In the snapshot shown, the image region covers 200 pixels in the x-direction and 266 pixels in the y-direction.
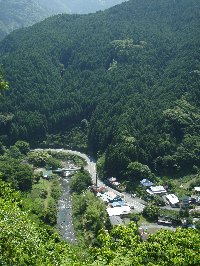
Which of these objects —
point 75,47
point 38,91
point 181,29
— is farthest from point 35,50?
point 181,29

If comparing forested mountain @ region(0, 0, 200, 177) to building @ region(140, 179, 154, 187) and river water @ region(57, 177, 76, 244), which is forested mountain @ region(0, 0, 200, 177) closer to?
building @ region(140, 179, 154, 187)

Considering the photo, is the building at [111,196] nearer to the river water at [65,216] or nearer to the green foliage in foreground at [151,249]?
the river water at [65,216]

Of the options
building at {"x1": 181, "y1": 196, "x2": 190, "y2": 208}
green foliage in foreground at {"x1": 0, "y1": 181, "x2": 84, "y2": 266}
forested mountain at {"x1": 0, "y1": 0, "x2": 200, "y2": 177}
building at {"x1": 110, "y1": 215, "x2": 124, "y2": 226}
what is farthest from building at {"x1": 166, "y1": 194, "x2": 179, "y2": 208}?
green foliage in foreground at {"x1": 0, "y1": 181, "x2": 84, "y2": 266}

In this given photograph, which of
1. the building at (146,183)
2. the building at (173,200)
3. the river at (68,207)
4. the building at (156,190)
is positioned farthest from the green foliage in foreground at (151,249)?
the building at (146,183)

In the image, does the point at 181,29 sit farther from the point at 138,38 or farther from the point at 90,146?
the point at 90,146

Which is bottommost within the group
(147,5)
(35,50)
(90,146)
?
(90,146)

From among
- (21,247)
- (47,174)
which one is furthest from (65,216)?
(21,247)
